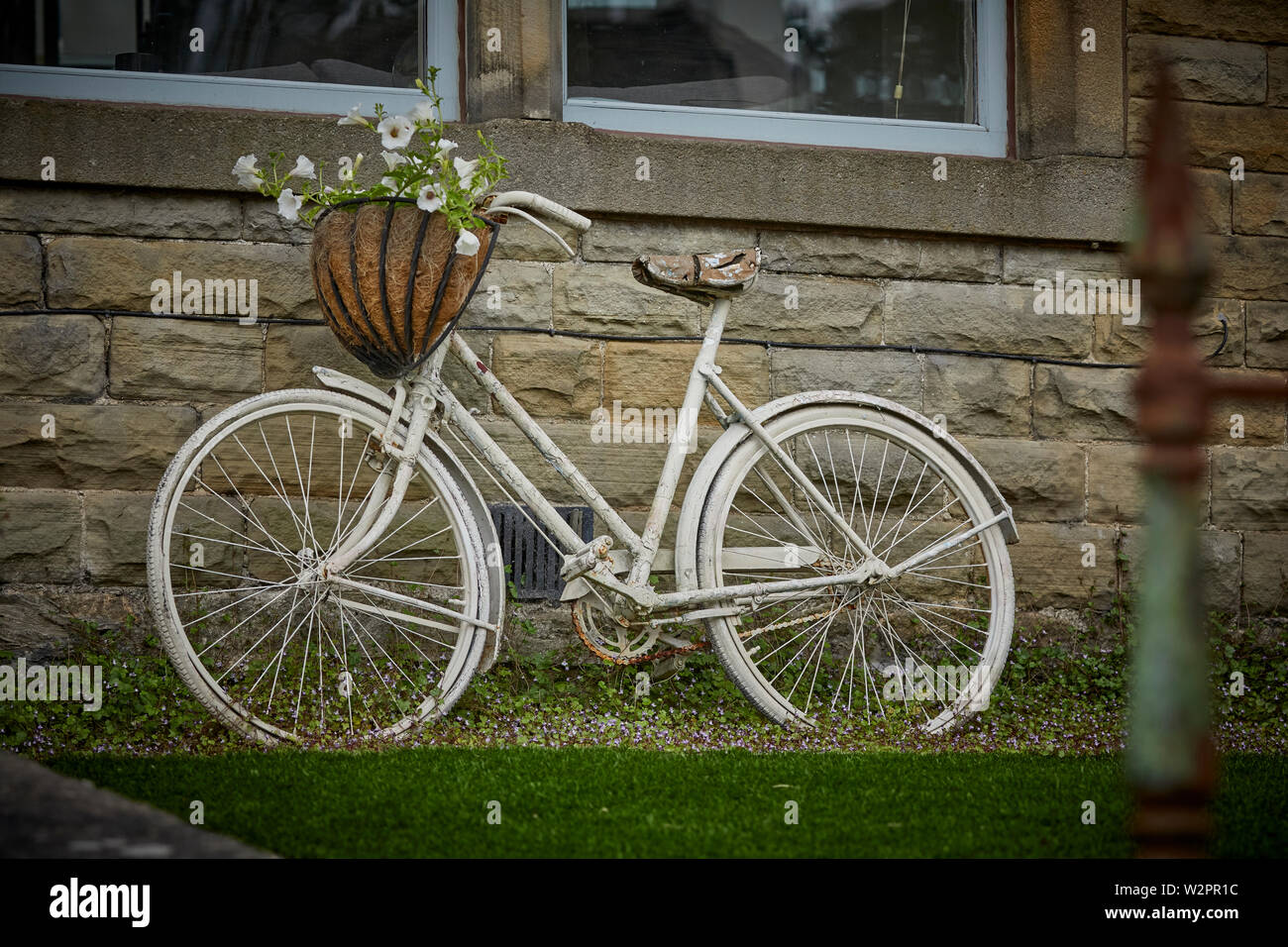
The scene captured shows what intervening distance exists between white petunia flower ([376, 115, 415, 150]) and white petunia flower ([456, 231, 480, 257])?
11.2 inches

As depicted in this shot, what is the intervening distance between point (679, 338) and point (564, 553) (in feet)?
2.92

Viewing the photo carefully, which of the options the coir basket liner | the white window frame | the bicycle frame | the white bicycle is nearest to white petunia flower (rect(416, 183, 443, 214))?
the coir basket liner

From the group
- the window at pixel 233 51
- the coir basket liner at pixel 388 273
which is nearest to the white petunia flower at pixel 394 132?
the coir basket liner at pixel 388 273

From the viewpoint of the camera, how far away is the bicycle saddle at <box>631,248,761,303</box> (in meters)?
3.00

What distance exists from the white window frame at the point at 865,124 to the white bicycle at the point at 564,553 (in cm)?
84

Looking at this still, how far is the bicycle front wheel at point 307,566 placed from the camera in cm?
296

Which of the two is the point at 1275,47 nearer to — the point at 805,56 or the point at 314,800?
the point at 805,56

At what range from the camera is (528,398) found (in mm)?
3596

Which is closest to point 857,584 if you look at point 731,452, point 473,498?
point 731,452

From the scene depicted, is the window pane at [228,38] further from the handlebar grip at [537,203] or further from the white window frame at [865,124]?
the handlebar grip at [537,203]

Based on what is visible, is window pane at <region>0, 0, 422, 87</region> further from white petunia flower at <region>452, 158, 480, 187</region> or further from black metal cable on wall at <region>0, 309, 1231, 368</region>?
white petunia flower at <region>452, 158, 480, 187</region>

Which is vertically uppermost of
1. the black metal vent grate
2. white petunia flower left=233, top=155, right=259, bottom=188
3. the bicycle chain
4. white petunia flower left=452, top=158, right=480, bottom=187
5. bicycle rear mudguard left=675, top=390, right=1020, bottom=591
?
white petunia flower left=233, top=155, right=259, bottom=188

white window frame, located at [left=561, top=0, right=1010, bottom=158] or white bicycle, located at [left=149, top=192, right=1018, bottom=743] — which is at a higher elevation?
white window frame, located at [left=561, top=0, right=1010, bottom=158]
